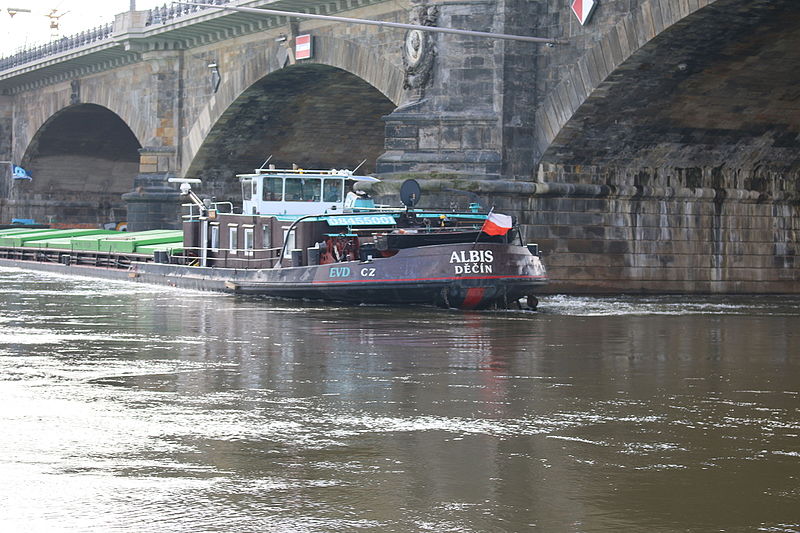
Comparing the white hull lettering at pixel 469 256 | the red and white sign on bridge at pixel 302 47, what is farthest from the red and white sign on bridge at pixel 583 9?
the red and white sign on bridge at pixel 302 47

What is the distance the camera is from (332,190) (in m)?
34.6

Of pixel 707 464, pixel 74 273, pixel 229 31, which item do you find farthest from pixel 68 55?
pixel 707 464

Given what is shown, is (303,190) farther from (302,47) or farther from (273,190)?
(302,47)

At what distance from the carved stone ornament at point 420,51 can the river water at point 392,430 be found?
49.8 ft

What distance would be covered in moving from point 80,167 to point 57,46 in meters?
12.8

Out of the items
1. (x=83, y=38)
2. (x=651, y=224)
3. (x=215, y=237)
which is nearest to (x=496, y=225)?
(x=215, y=237)

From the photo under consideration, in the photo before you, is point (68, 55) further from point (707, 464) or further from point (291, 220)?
point (707, 464)

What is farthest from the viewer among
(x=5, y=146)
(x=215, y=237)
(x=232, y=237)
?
(x=5, y=146)

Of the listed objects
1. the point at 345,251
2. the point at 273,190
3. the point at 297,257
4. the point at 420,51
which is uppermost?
the point at 420,51

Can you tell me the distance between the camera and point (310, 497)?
31.0 feet

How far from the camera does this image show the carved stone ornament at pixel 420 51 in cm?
3684

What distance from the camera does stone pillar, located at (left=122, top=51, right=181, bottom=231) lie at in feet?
188

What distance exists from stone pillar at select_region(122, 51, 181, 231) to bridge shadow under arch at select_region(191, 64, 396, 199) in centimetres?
157

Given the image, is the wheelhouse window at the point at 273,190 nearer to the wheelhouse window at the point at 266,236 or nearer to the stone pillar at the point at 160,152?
the wheelhouse window at the point at 266,236
